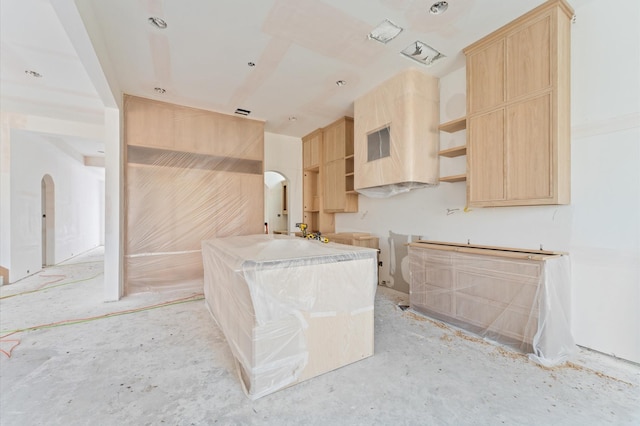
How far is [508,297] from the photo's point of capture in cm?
212

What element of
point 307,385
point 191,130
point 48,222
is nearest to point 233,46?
point 191,130

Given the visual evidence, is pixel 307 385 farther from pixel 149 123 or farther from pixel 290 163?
pixel 290 163

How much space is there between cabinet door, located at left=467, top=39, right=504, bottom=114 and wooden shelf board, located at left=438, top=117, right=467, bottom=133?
12 centimetres

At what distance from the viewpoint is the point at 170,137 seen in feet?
12.5

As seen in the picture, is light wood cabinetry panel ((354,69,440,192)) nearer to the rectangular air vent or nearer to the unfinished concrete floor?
the unfinished concrete floor

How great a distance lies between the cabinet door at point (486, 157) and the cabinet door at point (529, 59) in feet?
0.77

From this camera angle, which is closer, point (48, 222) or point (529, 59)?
point (529, 59)

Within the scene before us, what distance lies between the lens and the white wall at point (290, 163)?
5163 mm

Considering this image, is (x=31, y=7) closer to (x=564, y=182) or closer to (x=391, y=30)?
(x=391, y=30)

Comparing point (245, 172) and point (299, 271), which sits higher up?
point (245, 172)

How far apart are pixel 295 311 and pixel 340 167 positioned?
3.19 metres

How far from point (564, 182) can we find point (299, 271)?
2.20 meters

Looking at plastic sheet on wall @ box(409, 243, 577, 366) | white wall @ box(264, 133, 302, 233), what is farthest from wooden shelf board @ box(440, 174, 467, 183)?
white wall @ box(264, 133, 302, 233)

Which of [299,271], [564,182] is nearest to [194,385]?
[299,271]
